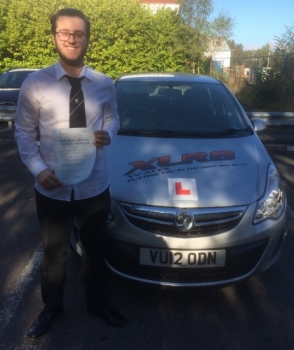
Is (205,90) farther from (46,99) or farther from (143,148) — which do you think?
(46,99)

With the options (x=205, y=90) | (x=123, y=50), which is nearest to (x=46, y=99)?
(x=205, y=90)

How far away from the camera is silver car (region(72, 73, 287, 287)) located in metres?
3.18

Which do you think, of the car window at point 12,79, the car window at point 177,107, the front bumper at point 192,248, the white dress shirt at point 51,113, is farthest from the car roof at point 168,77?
the car window at point 12,79

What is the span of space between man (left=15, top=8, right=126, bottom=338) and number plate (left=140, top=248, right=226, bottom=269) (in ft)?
1.03

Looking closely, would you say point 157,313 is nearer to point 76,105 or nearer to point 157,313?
point 157,313

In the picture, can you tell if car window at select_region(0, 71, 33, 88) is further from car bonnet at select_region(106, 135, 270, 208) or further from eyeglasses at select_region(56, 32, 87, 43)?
eyeglasses at select_region(56, 32, 87, 43)

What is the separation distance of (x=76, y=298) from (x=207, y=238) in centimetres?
104

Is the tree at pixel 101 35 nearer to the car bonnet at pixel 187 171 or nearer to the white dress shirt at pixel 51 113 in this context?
the car bonnet at pixel 187 171

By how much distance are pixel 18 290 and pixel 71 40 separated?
6.25 feet

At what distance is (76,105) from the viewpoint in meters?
2.67

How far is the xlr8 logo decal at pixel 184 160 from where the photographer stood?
370cm

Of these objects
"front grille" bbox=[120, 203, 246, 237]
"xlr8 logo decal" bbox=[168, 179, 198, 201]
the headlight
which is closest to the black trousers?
"front grille" bbox=[120, 203, 246, 237]

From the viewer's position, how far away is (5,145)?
9047mm

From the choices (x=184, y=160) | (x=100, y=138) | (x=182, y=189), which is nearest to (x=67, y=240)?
A: (x=100, y=138)
